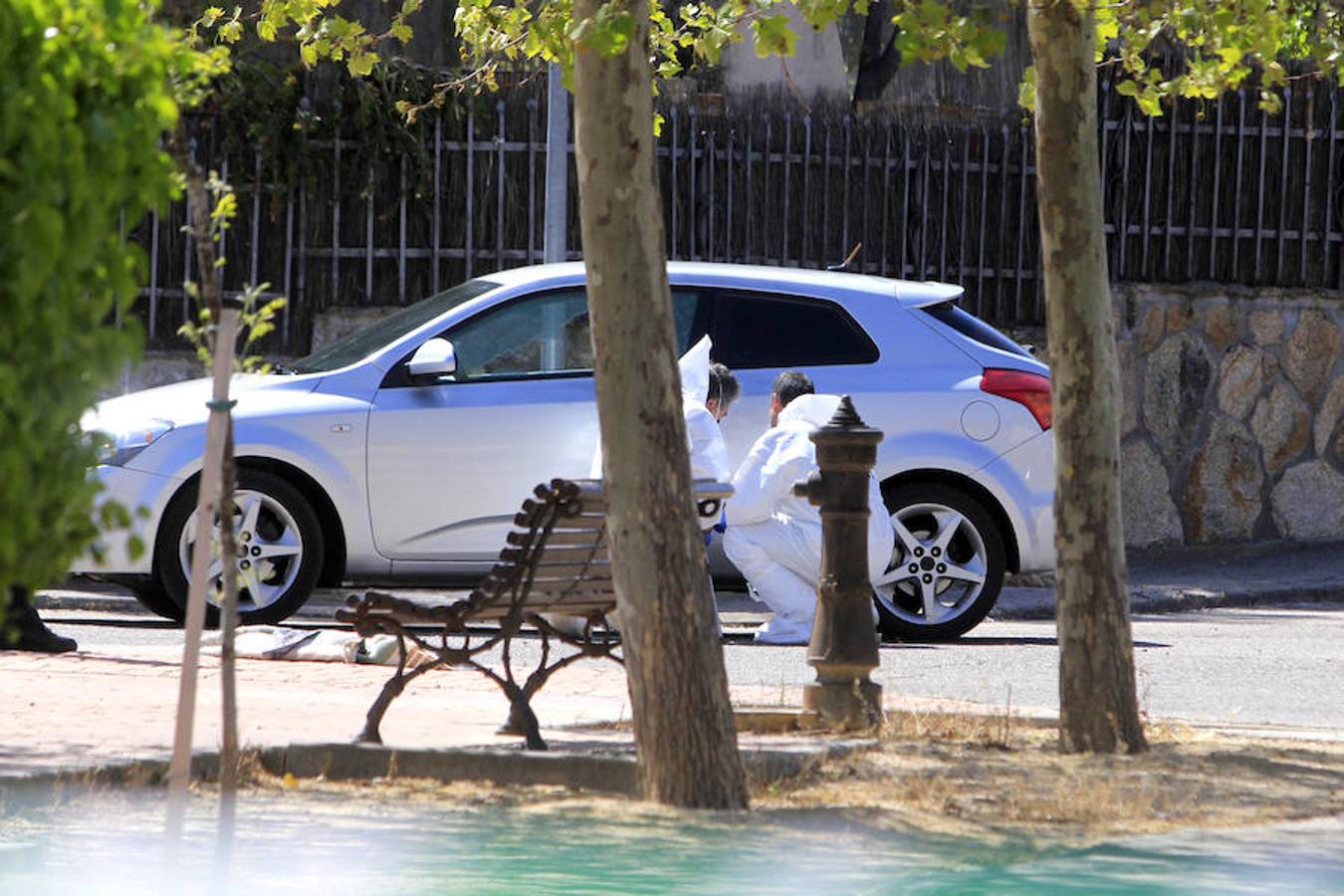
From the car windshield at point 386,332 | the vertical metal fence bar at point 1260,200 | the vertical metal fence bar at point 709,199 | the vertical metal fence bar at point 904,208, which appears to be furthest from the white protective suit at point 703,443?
the vertical metal fence bar at point 1260,200

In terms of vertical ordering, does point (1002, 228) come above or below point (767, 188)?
below

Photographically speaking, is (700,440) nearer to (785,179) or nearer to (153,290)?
(785,179)

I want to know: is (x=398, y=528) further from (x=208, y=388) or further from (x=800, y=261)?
(x=800, y=261)

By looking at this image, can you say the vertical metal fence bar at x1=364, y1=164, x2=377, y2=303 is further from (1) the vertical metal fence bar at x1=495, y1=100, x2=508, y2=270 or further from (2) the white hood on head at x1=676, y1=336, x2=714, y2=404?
(2) the white hood on head at x1=676, y1=336, x2=714, y2=404

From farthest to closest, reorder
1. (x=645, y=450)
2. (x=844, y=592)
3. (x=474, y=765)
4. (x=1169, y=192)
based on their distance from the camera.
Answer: (x=1169, y=192) → (x=844, y=592) → (x=474, y=765) → (x=645, y=450)

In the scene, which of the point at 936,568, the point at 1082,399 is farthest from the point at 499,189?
the point at 1082,399

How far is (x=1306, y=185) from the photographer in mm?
16047

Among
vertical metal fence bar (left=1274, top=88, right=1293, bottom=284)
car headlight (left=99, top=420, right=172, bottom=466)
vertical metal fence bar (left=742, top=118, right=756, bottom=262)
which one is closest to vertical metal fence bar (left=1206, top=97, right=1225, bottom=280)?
vertical metal fence bar (left=1274, top=88, right=1293, bottom=284)

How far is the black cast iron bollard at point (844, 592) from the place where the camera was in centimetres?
756

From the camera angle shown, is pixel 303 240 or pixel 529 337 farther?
pixel 303 240

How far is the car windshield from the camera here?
1102 cm

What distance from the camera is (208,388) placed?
35.7ft

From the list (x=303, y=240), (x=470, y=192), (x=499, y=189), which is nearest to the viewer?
(x=303, y=240)

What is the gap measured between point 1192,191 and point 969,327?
202 inches
